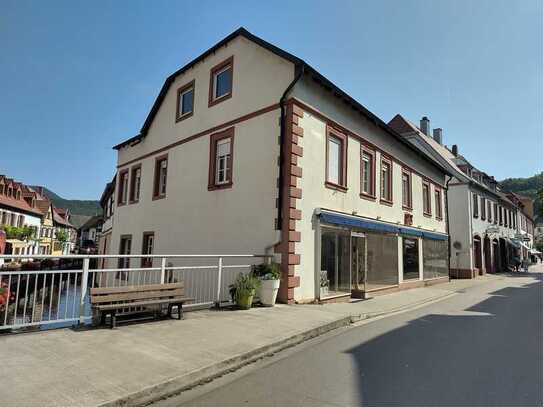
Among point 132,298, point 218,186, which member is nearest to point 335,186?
point 218,186

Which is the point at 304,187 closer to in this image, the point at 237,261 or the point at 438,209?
the point at 237,261

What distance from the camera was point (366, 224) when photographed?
13.0 m

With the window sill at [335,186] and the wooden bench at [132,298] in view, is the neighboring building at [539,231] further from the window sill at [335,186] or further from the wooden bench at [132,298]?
the wooden bench at [132,298]

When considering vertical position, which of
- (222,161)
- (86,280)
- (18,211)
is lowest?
(86,280)

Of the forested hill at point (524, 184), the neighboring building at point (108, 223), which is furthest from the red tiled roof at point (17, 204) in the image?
the forested hill at point (524, 184)

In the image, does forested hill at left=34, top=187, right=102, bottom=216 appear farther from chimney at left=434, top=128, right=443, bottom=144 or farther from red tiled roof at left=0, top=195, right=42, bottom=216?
chimney at left=434, top=128, right=443, bottom=144

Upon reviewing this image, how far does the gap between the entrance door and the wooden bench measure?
686 cm

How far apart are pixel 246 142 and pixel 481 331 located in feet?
26.5

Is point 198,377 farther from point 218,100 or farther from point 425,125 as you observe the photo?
point 425,125

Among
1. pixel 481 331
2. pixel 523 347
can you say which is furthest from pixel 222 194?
pixel 523 347

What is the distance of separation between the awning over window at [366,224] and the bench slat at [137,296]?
508cm

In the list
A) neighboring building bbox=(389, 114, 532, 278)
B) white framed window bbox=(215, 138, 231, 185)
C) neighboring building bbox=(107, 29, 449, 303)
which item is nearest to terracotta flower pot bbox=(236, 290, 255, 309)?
neighboring building bbox=(107, 29, 449, 303)

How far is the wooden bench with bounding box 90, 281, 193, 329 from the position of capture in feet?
21.2

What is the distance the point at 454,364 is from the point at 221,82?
11.7 meters
